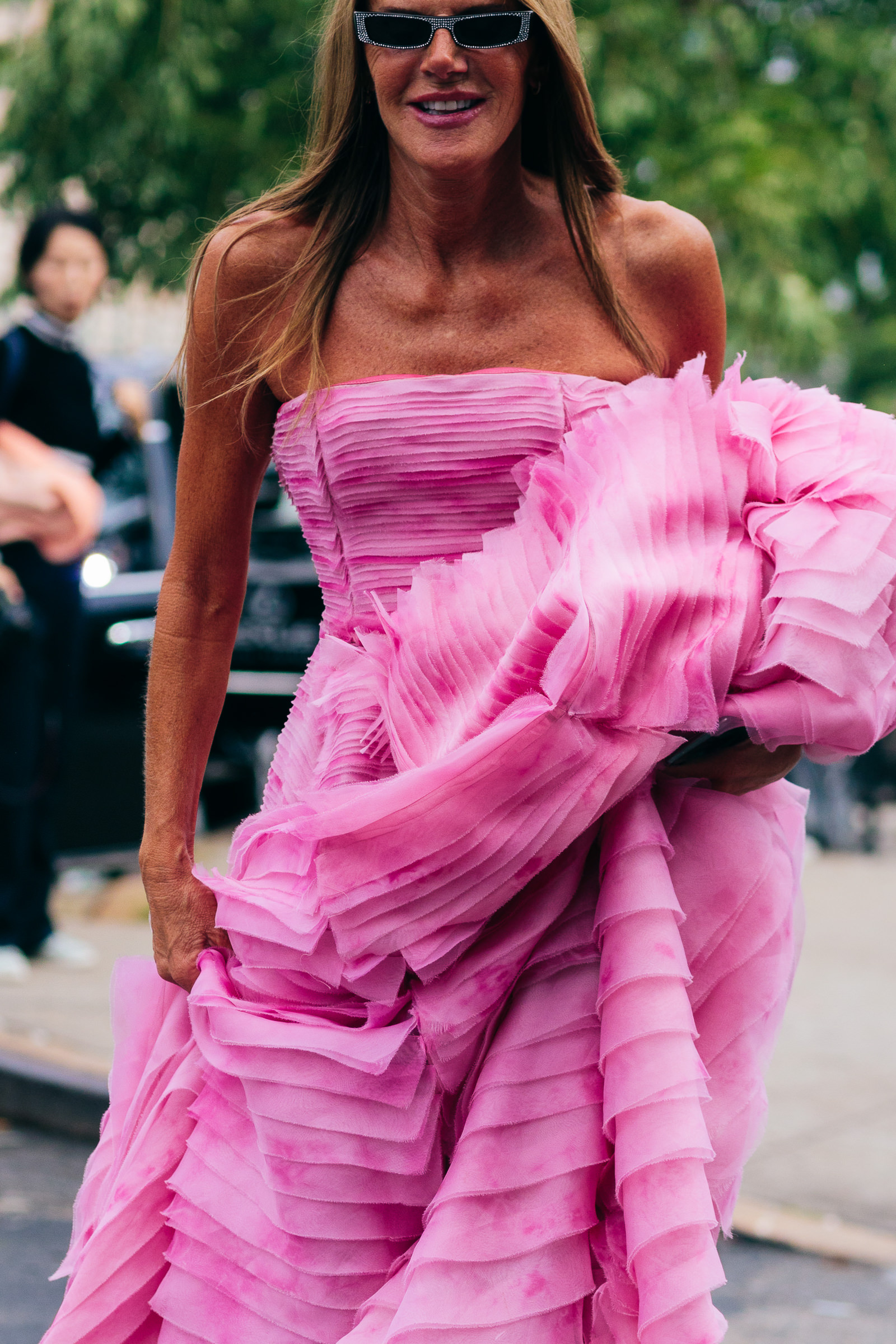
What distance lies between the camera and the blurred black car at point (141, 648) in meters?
7.66

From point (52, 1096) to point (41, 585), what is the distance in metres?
2.15

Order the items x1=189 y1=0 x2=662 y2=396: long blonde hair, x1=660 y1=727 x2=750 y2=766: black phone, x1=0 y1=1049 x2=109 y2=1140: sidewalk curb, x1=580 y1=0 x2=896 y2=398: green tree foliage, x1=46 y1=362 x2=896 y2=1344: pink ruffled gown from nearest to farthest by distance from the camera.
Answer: x1=46 y1=362 x2=896 y2=1344: pink ruffled gown < x1=660 y1=727 x2=750 y2=766: black phone < x1=189 y1=0 x2=662 y2=396: long blonde hair < x1=0 y1=1049 x2=109 y2=1140: sidewalk curb < x1=580 y1=0 x2=896 y2=398: green tree foliage

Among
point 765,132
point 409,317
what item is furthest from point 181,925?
point 765,132

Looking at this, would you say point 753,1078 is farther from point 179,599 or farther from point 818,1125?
point 818,1125

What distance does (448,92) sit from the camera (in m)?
2.05

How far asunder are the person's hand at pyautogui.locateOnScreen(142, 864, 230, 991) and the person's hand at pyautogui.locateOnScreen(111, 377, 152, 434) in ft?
16.1

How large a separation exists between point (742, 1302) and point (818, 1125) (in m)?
1.07

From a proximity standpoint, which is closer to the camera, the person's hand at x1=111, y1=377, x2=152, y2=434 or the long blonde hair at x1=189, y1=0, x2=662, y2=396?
the long blonde hair at x1=189, y1=0, x2=662, y2=396

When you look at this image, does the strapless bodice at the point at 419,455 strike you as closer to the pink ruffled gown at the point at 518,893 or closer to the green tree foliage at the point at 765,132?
the pink ruffled gown at the point at 518,893

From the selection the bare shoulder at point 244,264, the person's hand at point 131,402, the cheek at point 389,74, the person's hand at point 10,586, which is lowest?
the person's hand at point 10,586

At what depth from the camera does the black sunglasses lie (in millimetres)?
2031

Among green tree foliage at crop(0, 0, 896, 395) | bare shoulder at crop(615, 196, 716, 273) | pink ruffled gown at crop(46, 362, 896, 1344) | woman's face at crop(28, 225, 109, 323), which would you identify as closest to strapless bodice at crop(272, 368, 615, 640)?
pink ruffled gown at crop(46, 362, 896, 1344)

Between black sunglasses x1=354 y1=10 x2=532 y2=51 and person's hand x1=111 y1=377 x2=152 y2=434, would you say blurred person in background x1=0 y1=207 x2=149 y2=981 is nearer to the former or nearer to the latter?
person's hand x1=111 y1=377 x2=152 y2=434

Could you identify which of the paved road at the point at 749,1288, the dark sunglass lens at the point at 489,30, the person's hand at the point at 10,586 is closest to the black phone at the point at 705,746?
the dark sunglass lens at the point at 489,30
